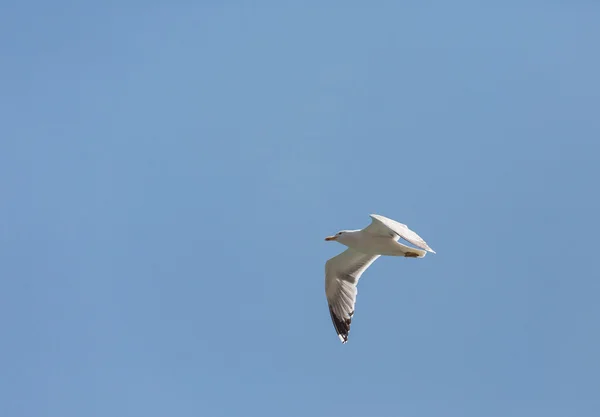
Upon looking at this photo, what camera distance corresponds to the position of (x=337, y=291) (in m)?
13.1

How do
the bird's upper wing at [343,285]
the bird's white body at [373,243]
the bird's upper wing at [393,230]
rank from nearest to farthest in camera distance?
the bird's upper wing at [393,230]
the bird's white body at [373,243]
the bird's upper wing at [343,285]

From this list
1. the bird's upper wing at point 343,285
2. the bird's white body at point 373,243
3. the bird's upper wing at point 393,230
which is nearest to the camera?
the bird's upper wing at point 393,230

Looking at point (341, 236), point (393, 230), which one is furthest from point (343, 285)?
point (393, 230)

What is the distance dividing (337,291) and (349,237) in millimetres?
1390

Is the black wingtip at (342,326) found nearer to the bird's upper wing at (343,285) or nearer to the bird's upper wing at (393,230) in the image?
the bird's upper wing at (343,285)

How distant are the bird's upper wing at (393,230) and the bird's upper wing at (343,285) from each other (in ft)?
4.58

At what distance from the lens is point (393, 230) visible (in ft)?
33.9

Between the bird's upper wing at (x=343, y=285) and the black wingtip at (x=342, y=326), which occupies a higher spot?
the bird's upper wing at (x=343, y=285)

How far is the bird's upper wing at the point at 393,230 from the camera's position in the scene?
998 cm

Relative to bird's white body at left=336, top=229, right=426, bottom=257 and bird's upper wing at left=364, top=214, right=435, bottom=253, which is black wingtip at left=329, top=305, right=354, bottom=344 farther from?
bird's upper wing at left=364, top=214, right=435, bottom=253

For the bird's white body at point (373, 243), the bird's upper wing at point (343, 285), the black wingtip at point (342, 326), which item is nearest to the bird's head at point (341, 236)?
the bird's white body at point (373, 243)

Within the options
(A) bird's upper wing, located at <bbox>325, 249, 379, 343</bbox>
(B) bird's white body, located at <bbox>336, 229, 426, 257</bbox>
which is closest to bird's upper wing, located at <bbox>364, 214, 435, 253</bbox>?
(B) bird's white body, located at <bbox>336, 229, 426, 257</bbox>

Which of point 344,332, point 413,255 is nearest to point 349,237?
point 413,255

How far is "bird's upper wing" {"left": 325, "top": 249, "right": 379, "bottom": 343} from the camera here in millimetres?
12992
